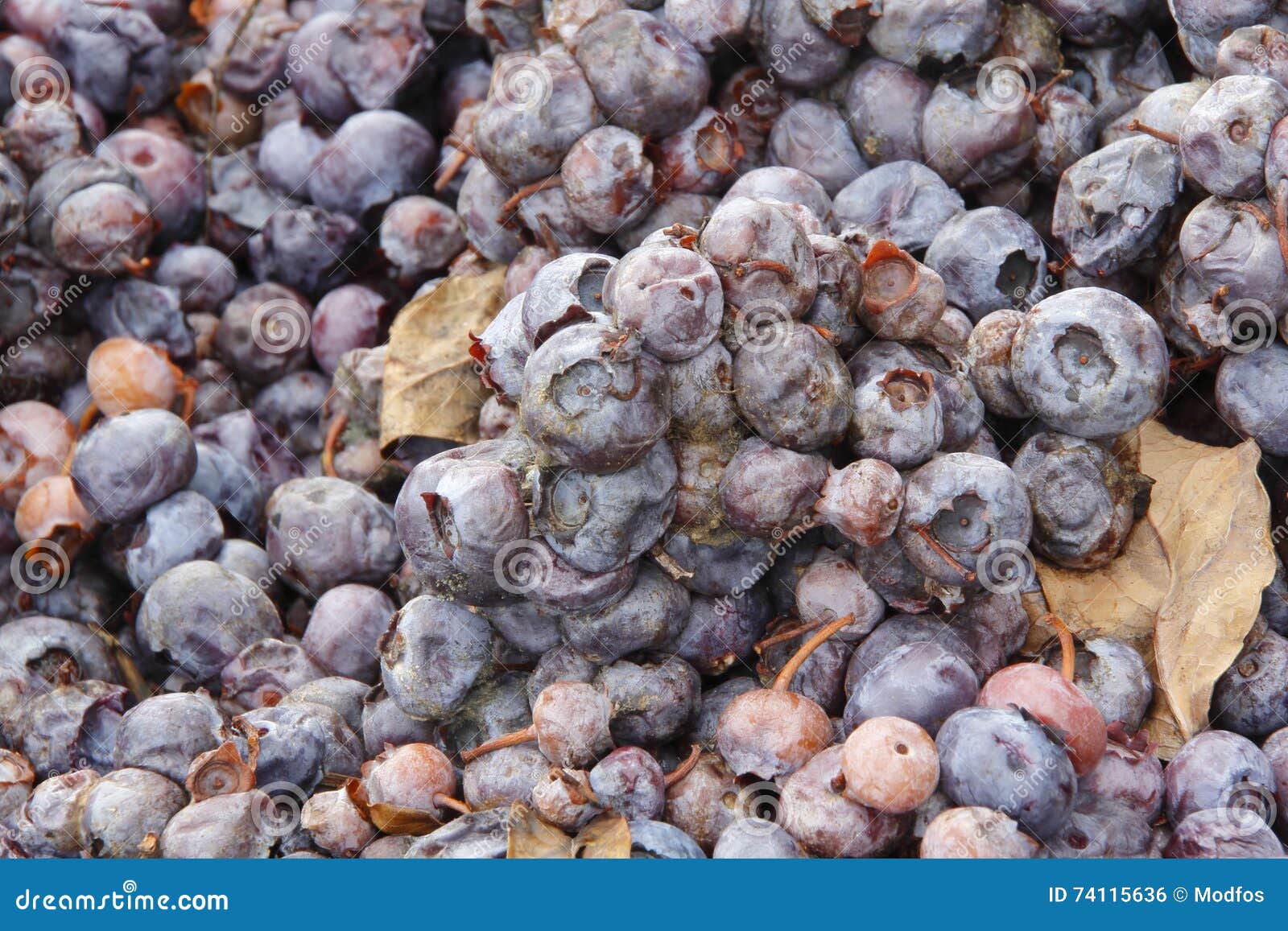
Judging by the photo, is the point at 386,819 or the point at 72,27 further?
the point at 72,27

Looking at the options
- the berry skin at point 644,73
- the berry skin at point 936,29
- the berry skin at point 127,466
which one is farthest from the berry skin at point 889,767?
the berry skin at point 127,466

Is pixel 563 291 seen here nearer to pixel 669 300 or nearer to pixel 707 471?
pixel 669 300

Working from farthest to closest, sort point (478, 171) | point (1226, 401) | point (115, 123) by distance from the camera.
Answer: point (115, 123) < point (478, 171) < point (1226, 401)

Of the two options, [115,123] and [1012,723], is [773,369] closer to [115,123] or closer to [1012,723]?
[1012,723]

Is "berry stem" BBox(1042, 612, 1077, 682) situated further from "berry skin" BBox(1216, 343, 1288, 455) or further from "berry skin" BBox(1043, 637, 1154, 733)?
"berry skin" BBox(1216, 343, 1288, 455)

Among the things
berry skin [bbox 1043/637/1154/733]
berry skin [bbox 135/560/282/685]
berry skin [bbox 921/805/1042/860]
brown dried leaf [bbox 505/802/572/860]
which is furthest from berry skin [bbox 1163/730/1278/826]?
berry skin [bbox 135/560/282/685]

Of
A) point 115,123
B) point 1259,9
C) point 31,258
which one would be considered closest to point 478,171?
point 31,258

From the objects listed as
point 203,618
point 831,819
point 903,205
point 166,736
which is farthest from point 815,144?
point 166,736
